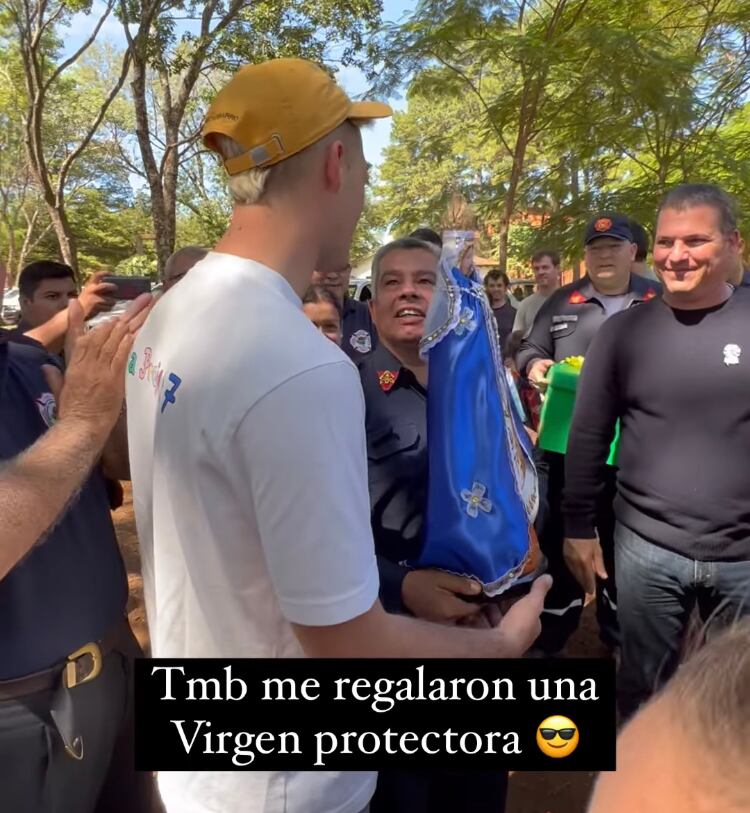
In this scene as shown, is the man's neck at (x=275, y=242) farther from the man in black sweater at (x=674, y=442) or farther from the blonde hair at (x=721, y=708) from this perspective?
the man in black sweater at (x=674, y=442)

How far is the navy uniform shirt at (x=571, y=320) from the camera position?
3.70m

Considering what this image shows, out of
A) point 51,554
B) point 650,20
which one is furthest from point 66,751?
point 650,20

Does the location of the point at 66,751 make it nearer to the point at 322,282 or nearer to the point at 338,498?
the point at 338,498

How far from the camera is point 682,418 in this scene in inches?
84.6

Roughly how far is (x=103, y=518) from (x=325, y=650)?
0.99 m

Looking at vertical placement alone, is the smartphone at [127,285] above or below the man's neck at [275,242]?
above

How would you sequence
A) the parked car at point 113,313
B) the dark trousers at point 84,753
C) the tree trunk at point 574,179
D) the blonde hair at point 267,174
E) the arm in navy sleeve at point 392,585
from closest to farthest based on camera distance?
the blonde hair at point 267,174 → the dark trousers at point 84,753 → the parked car at point 113,313 → the arm in navy sleeve at point 392,585 → the tree trunk at point 574,179

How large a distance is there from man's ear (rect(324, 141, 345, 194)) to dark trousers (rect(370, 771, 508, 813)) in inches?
64.1

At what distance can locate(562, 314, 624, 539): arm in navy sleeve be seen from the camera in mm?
2371

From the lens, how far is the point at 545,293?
6.60 metres

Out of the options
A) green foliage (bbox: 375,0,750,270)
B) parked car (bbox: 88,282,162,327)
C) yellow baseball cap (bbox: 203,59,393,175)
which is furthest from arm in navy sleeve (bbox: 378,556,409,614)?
green foliage (bbox: 375,0,750,270)

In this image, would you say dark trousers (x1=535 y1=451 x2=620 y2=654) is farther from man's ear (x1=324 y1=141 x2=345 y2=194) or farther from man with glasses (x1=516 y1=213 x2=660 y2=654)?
man's ear (x1=324 y1=141 x2=345 y2=194)

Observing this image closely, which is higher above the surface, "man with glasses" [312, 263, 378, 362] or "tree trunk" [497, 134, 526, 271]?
"tree trunk" [497, 134, 526, 271]
